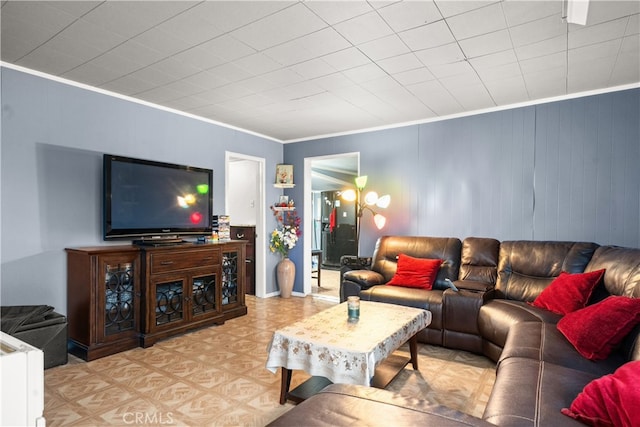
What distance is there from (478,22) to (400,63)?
0.69 meters

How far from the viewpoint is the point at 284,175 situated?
17.7ft

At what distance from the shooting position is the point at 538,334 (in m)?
2.24

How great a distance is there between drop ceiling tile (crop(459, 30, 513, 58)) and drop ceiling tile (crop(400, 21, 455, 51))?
0.15 meters

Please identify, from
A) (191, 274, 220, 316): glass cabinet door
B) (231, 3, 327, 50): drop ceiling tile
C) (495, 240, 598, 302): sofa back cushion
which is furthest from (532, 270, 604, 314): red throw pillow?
(191, 274, 220, 316): glass cabinet door

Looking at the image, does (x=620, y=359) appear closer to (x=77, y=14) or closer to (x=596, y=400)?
(x=596, y=400)

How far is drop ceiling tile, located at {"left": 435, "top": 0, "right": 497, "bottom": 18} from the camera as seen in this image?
198 centimetres

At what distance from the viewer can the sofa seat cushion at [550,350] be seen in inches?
71.1

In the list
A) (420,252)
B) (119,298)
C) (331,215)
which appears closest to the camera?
(119,298)

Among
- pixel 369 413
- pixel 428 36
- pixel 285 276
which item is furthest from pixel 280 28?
pixel 285 276

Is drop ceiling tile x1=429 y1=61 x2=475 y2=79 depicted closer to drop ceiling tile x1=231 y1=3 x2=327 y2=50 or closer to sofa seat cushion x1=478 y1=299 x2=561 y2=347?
drop ceiling tile x1=231 y1=3 x2=327 y2=50

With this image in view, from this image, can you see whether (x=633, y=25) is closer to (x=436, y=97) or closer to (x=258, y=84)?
(x=436, y=97)

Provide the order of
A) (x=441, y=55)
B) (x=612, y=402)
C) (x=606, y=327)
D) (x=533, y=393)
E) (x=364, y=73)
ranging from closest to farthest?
(x=612, y=402) → (x=533, y=393) → (x=606, y=327) → (x=441, y=55) → (x=364, y=73)

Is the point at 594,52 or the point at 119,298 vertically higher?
the point at 594,52

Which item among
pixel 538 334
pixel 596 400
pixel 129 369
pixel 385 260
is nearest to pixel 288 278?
pixel 385 260
